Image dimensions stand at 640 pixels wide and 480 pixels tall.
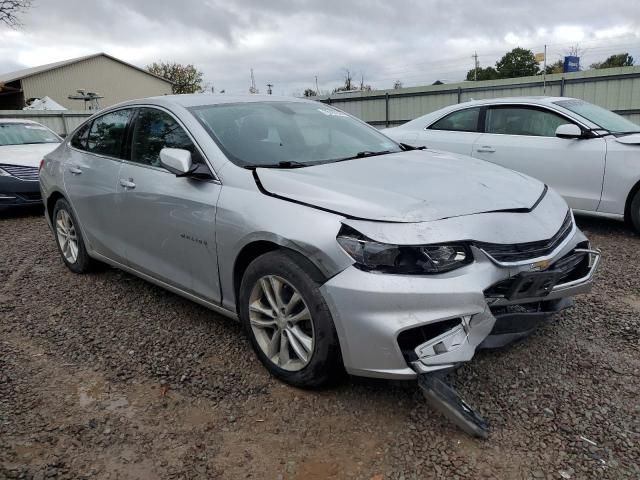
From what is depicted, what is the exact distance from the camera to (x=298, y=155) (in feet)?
11.0

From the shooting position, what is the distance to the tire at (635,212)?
542 cm

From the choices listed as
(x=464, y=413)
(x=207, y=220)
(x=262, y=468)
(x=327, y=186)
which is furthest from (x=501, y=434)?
(x=207, y=220)

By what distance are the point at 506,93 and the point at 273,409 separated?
12849 millimetres

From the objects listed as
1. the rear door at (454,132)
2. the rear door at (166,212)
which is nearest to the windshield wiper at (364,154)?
the rear door at (166,212)

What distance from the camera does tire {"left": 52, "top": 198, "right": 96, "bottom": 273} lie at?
4717mm

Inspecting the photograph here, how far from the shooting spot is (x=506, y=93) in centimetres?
1360

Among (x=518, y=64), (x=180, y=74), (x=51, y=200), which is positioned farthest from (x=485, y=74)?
(x=51, y=200)

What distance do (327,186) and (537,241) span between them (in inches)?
42.3

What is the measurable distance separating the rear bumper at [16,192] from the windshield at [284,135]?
5766mm

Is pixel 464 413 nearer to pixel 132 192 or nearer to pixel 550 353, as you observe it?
pixel 550 353

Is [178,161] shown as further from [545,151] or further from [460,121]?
[460,121]

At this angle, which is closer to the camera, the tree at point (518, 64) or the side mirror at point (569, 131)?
the side mirror at point (569, 131)

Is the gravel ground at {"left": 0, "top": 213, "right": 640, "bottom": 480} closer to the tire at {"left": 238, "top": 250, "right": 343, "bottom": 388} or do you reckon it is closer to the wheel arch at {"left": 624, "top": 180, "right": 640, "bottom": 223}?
the tire at {"left": 238, "top": 250, "right": 343, "bottom": 388}

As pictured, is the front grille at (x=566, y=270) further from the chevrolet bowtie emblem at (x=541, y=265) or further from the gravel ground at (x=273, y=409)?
the gravel ground at (x=273, y=409)
